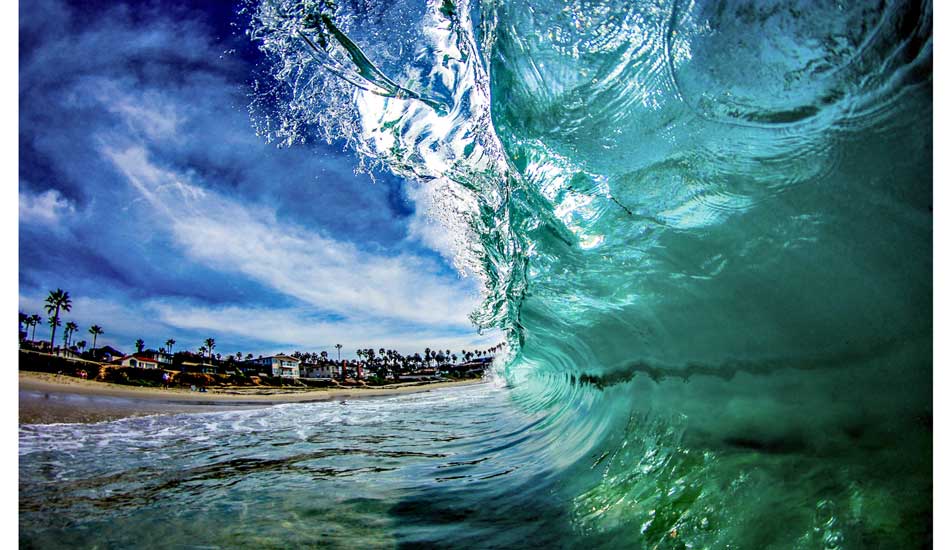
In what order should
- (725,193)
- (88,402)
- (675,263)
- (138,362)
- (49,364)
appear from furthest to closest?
(138,362) → (49,364) → (88,402) → (675,263) → (725,193)

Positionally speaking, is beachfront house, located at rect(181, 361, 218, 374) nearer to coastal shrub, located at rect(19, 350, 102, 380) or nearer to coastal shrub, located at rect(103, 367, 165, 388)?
coastal shrub, located at rect(103, 367, 165, 388)

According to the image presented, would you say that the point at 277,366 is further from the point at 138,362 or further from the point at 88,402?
the point at 88,402

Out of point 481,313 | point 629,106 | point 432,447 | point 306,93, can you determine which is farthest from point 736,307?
point 481,313

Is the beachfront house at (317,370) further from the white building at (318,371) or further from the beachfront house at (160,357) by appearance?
the beachfront house at (160,357)

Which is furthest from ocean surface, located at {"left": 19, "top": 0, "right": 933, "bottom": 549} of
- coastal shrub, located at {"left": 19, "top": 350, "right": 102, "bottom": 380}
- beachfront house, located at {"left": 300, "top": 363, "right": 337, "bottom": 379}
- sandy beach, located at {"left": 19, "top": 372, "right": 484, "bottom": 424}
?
beachfront house, located at {"left": 300, "top": 363, "right": 337, "bottom": 379}

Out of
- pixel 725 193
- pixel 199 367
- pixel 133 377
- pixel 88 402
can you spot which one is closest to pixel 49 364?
pixel 133 377

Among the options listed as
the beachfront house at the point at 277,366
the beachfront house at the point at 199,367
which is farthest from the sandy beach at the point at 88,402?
the beachfront house at the point at 277,366
